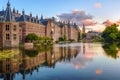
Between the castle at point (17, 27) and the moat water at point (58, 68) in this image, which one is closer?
the moat water at point (58, 68)

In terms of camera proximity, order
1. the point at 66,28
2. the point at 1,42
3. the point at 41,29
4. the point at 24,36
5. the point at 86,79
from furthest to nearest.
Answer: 1. the point at 66,28
2. the point at 41,29
3. the point at 24,36
4. the point at 1,42
5. the point at 86,79

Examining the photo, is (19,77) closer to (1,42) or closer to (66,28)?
(1,42)

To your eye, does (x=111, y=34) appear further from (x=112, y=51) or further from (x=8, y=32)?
(x=112, y=51)

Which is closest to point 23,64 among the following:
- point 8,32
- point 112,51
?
point 112,51

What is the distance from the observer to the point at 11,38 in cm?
5697

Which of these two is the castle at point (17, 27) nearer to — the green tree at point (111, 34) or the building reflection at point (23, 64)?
the green tree at point (111, 34)

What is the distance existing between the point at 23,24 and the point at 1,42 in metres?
Answer: 22.1

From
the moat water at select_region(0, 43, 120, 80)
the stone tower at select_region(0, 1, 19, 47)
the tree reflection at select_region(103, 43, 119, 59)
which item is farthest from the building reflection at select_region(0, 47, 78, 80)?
the stone tower at select_region(0, 1, 19, 47)

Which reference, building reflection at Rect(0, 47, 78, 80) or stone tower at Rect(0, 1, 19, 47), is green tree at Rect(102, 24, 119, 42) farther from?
building reflection at Rect(0, 47, 78, 80)

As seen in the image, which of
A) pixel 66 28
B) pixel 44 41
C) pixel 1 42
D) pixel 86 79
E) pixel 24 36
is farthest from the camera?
Answer: pixel 66 28

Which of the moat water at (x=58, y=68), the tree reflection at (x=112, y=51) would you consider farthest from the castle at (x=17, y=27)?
the moat water at (x=58, y=68)

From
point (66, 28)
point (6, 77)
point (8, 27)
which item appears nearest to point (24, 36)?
point (8, 27)

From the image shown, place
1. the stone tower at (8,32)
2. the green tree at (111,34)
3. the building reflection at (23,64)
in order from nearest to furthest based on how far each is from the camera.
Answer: the building reflection at (23,64), the stone tower at (8,32), the green tree at (111,34)

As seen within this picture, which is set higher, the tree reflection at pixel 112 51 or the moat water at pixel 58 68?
the moat water at pixel 58 68
